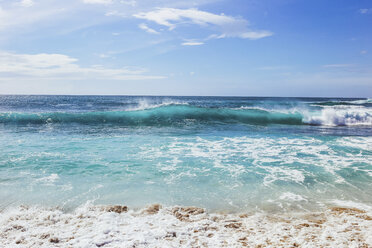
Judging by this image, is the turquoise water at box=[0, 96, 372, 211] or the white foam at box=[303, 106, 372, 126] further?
the white foam at box=[303, 106, 372, 126]

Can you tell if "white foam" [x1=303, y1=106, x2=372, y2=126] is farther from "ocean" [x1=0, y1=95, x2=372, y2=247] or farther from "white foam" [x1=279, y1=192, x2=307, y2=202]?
"white foam" [x1=279, y1=192, x2=307, y2=202]

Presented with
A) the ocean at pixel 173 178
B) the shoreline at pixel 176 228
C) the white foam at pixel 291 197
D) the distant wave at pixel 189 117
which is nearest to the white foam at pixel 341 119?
the distant wave at pixel 189 117

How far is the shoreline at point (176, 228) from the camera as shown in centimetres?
305

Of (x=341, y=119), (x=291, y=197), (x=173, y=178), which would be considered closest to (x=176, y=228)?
(x=173, y=178)

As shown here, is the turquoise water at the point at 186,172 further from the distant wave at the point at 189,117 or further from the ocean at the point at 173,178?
the distant wave at the point at 189,117

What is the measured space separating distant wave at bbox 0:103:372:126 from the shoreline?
514 inches

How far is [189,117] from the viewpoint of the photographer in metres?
20.7

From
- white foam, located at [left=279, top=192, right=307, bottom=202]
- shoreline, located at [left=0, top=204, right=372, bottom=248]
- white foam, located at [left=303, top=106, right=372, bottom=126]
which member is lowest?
white foam, located at [left=279, top=192, right=307, bottom=202]

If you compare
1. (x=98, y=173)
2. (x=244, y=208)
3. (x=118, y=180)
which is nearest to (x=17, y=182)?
(x=98, y=173)

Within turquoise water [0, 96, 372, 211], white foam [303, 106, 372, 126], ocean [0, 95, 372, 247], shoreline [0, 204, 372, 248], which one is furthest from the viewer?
white foam [303, 106, 372, 126]

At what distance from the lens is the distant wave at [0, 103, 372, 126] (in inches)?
699

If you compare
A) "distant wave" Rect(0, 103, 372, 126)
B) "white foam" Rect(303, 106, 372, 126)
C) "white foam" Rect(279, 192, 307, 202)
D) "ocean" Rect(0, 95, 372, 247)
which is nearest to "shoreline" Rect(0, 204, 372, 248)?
"ocean" Rect(0, 95, 372, 247)

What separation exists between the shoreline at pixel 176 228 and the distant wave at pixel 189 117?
42.8 feet

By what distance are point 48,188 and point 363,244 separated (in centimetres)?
559
